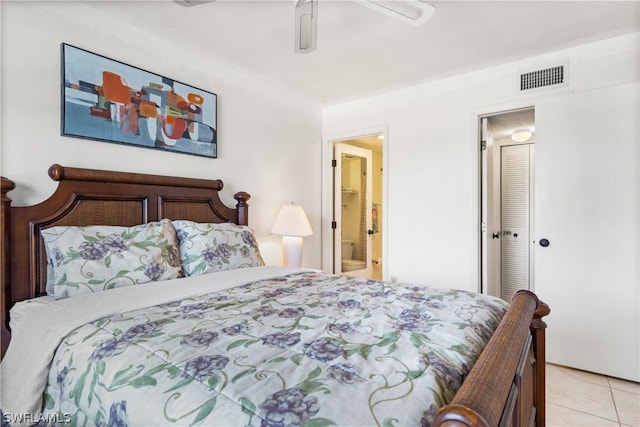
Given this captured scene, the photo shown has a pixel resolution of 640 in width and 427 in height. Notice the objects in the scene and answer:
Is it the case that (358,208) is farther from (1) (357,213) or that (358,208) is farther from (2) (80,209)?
(2) (80,209)

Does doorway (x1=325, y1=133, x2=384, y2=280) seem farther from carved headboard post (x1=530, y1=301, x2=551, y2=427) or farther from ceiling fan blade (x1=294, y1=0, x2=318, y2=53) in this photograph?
carved headboard post (x1=530, y1=301, x2=551, y2=427)

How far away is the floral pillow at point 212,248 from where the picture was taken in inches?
86.8

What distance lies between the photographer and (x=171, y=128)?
261cm

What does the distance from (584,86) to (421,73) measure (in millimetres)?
1263

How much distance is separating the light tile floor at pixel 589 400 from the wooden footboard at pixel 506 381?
2.44ft

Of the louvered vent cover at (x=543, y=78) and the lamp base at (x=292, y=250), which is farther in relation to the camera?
the lamp base at (x=292, y=250)

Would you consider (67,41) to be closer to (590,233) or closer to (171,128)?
(171,128)

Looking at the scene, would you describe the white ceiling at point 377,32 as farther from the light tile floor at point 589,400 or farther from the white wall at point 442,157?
the light tile floor at point 589,400

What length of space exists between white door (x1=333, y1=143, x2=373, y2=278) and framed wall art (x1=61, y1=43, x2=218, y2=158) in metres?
2.56

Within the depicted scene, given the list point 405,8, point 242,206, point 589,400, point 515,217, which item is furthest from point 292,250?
point 515,217

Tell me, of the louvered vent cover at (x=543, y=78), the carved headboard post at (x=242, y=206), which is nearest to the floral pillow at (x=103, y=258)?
Answer: the carved headboard post at (x=242, y=206)

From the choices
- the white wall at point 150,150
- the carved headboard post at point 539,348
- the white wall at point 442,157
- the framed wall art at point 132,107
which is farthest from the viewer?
the white wall at point 442,157

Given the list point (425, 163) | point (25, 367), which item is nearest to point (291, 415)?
point (25, 367)

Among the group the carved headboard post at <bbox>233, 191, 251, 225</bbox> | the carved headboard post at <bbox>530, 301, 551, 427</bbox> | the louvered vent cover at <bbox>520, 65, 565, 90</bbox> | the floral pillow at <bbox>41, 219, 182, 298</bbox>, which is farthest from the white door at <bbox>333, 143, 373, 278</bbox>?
the carved headboard post at <bbox>530, 301, 551, 427</bbox>
